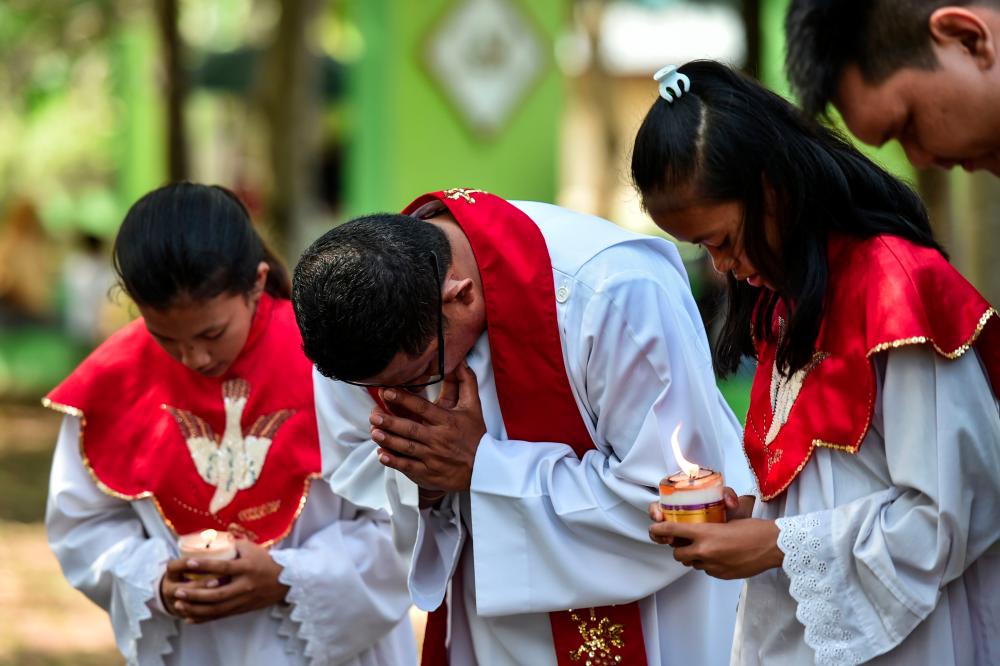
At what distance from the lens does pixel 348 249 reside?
279 cm

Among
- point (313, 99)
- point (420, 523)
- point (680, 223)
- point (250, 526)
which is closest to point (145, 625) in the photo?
point (250, 526)

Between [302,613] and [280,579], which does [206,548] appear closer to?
[280,579]

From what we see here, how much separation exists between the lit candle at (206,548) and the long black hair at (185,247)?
1.96 ft

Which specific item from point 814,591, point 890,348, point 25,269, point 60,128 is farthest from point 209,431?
point 60,128

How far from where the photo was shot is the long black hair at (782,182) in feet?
8.38

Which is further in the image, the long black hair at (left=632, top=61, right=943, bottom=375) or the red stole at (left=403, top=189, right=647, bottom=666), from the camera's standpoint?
the red stole at (left=403, top=189, right=647, bottom=666)

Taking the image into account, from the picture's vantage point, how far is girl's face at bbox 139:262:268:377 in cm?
340

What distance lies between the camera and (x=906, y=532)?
2406 mm

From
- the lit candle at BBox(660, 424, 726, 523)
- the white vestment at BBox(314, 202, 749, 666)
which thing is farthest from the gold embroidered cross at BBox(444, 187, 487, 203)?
the lit candle at BBox(660, 424, 726, 523)

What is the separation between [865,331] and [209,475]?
1.89 meters

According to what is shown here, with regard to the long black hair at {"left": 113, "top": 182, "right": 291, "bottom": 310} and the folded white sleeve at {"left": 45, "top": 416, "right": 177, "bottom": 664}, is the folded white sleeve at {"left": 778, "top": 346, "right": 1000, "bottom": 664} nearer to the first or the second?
the long black hair at {"left": 113, "top": 182, "right": 291, "bottom": 310}

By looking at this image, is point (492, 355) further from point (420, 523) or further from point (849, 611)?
point (849, 611)

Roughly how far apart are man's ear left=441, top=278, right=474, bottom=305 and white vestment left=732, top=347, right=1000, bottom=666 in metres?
0.84

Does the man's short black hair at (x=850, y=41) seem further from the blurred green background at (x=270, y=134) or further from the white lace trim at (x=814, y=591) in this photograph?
the white lace trim at (x=814, y=591)
